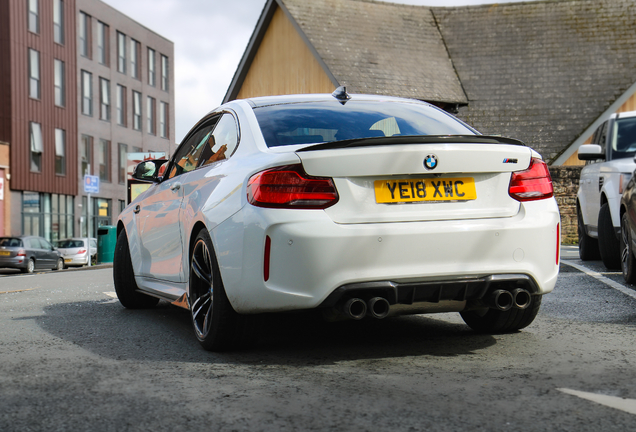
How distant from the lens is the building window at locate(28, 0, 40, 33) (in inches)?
1569

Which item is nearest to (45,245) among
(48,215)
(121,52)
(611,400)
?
(48,215)

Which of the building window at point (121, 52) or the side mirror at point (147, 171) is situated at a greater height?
the building window at point (121, 52)

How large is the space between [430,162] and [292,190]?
2.40ft

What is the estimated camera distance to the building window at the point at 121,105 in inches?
1983

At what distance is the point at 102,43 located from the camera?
48.6m

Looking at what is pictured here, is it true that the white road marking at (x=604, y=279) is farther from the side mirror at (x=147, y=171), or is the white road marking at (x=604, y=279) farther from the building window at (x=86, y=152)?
the building window at (x=86, y=152)

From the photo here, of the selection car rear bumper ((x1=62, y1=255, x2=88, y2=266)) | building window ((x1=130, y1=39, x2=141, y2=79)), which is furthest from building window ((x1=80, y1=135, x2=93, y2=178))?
car rear bumper ((x1=62, y1=255, x2=88, y2=266))

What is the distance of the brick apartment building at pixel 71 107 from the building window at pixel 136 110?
0.06 meters

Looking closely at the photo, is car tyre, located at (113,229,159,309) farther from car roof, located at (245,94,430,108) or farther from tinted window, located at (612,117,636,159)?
tinted window, located at (612,117,636,159)

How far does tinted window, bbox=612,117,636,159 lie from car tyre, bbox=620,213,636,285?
1754mm

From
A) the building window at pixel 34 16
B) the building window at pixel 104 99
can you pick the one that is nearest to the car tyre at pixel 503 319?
the building window at pixel 34 16

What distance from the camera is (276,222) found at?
4.14m

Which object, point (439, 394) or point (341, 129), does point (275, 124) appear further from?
point (439, 394)

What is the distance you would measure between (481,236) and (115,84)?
157ft
